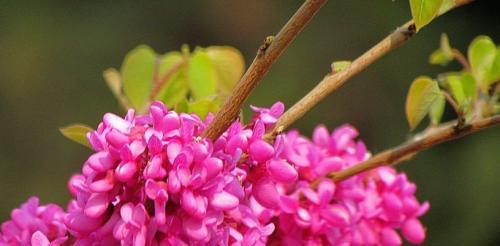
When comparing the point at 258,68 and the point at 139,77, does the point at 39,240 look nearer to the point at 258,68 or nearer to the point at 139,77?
the point at 258,68

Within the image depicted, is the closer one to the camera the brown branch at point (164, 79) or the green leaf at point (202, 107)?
the green leaf at point (202, 107)

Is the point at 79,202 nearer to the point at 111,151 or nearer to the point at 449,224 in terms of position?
the point at 111,151

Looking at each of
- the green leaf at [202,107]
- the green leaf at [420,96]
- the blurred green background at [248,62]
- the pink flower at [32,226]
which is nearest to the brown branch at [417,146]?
the green leaf at [420,96]

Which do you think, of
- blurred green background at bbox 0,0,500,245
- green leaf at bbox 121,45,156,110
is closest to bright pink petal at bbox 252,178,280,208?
green leaf at bbox 121,45,156,110

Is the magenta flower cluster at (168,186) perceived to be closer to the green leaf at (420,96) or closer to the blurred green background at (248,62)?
the green leaf at (420,96)

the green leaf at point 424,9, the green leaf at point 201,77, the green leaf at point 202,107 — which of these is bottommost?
the green leaf at point 424,9

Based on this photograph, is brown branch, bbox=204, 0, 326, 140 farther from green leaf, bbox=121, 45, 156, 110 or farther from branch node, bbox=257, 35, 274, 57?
green leaf, bbox=121, 45, 156, 110
